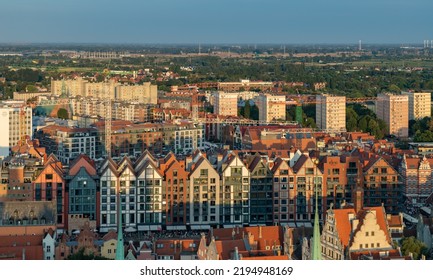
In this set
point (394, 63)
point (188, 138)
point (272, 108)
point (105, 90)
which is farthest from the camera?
point (394, 63)

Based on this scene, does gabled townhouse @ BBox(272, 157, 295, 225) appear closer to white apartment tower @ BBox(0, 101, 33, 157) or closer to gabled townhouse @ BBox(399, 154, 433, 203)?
gabled townhouse @ BBox(399, 154, 433, 203)

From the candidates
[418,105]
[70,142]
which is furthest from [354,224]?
[418,105]

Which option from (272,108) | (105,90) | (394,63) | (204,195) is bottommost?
(204,195)

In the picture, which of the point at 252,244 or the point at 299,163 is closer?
the point at 252,244

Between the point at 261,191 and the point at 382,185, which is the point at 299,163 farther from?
the point at 382,185

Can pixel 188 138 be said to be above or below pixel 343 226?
below

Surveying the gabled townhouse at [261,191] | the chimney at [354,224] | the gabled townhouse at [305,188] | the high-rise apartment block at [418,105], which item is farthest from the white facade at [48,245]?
the high-rise apartment block at [418,105]

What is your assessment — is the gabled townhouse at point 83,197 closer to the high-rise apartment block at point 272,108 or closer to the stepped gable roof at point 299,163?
the stepped gable roof at point 299,163

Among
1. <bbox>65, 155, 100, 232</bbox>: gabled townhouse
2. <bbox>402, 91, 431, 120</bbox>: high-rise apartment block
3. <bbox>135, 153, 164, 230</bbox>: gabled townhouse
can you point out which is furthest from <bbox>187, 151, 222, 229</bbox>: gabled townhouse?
<bbox>402, 91, 431, 120</bbox>: high-rise apartment block
